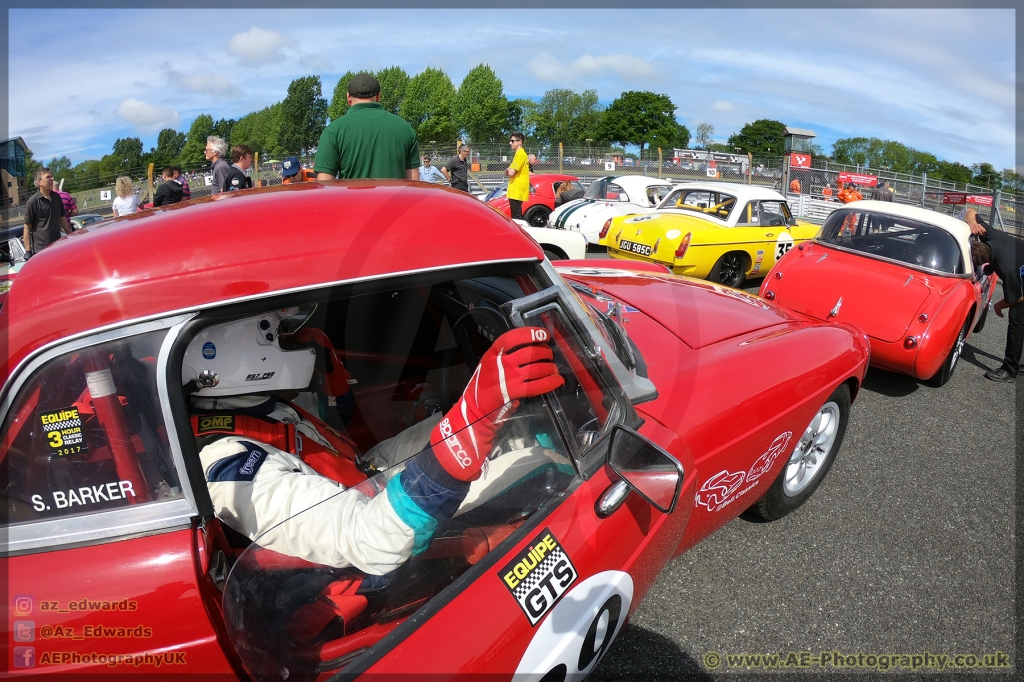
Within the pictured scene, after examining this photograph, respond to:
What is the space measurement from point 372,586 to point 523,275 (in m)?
0.90

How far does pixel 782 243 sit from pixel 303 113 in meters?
103

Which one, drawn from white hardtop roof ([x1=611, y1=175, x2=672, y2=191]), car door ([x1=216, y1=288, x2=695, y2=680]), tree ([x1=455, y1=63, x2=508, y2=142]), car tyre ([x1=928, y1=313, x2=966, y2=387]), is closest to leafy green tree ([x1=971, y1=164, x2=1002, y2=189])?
white hardtop roof ([x1=611, y1=175, x2=672, y2=191])

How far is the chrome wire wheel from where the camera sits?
9.35 ft

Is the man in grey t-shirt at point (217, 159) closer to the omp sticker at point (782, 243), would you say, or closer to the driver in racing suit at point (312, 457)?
the driver in racing suit at point (312, 457)

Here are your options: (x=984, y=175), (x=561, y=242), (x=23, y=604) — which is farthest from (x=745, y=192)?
(x=984, y=175)

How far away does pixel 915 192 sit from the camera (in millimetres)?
18422

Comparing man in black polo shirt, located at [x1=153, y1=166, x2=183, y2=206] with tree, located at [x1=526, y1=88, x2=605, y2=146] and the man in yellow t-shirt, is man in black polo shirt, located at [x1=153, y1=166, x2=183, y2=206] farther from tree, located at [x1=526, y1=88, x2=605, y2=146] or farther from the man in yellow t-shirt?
tree, located at [x1=526, y1=88, x2=605, y2=146]

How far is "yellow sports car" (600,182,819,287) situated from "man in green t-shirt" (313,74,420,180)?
4252 millimetres

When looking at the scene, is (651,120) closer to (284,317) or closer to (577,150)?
(577,150)

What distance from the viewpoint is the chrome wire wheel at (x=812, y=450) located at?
2850 mm

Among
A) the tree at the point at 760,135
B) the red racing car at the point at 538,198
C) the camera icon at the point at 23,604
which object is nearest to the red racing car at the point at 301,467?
the camera icon at the point at 23,604

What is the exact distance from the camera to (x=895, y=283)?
4.89 m

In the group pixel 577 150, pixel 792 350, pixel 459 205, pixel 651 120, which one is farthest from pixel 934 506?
pixel 651 120

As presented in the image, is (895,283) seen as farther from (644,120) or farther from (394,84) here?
(394,84)
